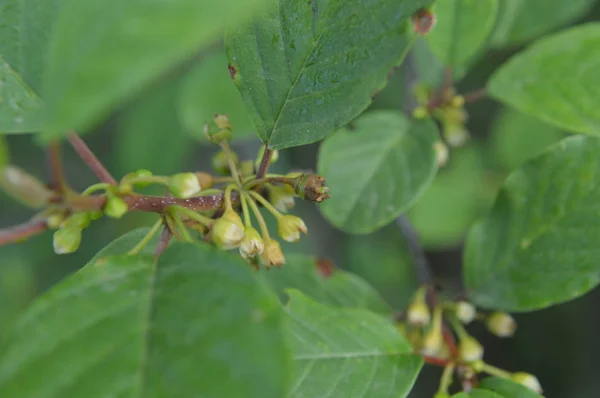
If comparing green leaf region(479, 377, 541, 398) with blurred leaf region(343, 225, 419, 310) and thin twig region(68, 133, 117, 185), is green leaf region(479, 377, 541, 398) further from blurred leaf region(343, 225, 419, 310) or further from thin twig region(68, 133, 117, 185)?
blurred leaf region(343, 225, 419, 310)

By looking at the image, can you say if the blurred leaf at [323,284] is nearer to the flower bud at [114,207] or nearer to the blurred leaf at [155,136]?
the flower bud at [114,207]

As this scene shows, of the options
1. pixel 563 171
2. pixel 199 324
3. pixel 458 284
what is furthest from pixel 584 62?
pixel 458 284

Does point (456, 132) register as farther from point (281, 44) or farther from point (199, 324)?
point (199, 324)

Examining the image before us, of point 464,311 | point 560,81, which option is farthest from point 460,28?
point 464,311

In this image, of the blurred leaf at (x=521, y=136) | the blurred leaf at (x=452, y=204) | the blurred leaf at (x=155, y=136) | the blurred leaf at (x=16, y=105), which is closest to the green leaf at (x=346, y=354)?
the blurred leaf at (x=16, y=105)

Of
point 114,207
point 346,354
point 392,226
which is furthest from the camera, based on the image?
point 392,226

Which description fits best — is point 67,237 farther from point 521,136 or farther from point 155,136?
point 521,136
